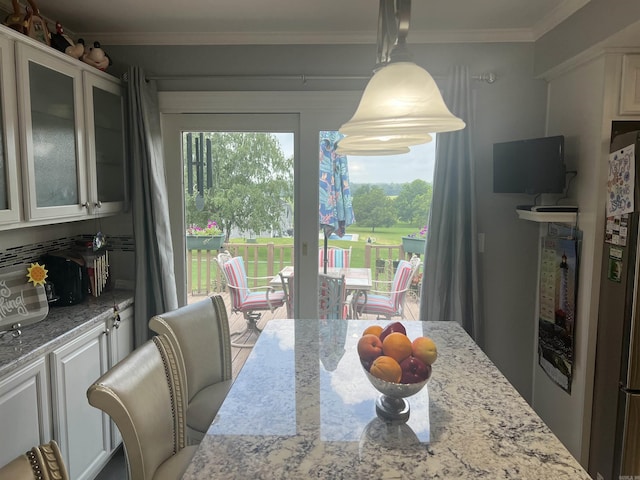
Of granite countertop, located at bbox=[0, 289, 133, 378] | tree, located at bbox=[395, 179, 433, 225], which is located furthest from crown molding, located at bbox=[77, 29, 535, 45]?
granite countertop, located at bbox=[0, 289, 133, 378]

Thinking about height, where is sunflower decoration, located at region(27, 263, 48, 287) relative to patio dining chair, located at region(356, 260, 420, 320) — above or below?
above

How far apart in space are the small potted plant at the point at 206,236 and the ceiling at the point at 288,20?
3.89 ft

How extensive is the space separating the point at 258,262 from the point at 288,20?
1531 millimetres

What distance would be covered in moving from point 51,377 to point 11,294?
437 mm

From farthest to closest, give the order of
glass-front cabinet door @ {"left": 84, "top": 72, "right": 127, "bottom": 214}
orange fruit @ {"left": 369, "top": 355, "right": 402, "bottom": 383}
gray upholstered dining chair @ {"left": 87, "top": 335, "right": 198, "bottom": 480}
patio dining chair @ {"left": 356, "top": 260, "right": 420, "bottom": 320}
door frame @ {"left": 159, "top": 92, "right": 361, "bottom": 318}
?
patio dining chair @ {"left": 356, "top": 260, "right": 420, "bottom": 320} < door frame @ {"left": 159, "top": 92, "right": 361, "bottom": 318} < glass-front cabinet door @ {"left": 84, "top": 72, "right": 127, "bottom": 214} < gray upholstered dining chair @ {"left": 87, "top": 335, "right": 198, "bottom": 480} < orange fruit @ {"left": 369, "top": 355, "right": 402, "bottom": 383}

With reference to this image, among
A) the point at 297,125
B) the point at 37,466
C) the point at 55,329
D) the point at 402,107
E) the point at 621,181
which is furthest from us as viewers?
the point at 297,125

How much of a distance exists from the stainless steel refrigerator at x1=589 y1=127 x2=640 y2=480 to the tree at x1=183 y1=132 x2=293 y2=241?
6.08 feet

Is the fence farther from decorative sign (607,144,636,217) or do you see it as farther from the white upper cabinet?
decorative sign (607,144,636,217)

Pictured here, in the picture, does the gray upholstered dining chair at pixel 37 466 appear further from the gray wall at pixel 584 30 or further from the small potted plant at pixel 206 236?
the gray wall at pixel 584 30

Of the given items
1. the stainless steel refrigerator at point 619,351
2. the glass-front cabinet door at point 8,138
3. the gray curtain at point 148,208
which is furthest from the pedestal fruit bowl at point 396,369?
the gray curtain at point 148,208

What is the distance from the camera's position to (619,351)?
6.57 feet

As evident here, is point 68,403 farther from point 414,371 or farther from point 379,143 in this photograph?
point 379,143

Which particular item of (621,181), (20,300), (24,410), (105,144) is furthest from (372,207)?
(24,410)

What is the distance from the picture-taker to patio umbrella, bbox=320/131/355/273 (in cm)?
292
